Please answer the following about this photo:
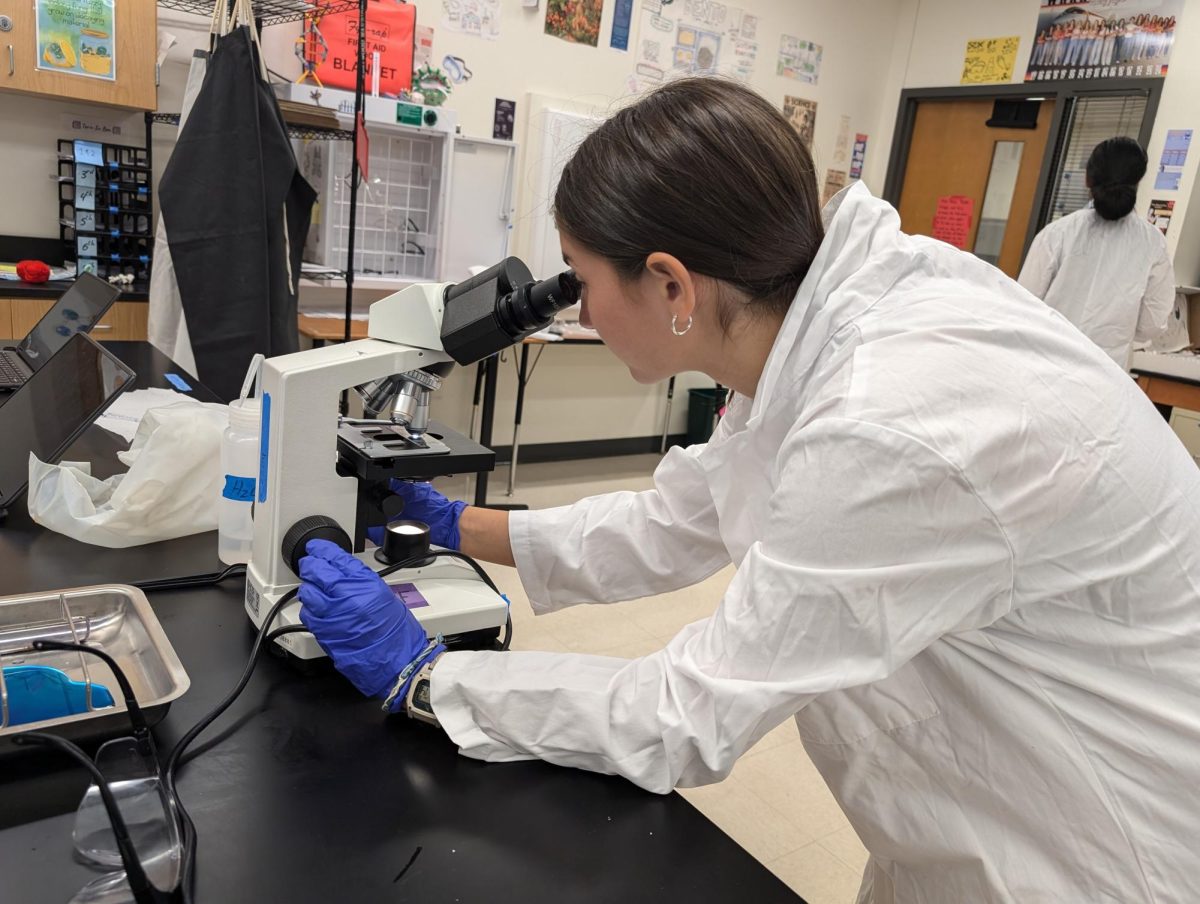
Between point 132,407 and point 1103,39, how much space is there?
15.2 ft

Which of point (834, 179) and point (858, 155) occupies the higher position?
point (858, 155)

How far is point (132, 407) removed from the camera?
5.46ft

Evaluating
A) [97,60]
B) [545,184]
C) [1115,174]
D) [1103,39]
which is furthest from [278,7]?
[1103,39]

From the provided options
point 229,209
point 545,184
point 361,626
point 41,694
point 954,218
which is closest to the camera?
point 41,694

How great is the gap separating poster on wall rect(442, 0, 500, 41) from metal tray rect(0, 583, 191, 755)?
333cm

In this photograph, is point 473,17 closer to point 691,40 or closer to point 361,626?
point 691,40

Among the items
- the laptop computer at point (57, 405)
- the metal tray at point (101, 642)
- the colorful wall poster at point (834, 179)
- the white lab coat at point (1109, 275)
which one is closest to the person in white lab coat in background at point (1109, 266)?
the white lab coat at point (1109, 275)

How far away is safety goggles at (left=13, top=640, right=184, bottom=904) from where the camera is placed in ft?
1.86

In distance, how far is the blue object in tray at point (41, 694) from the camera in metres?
0.68

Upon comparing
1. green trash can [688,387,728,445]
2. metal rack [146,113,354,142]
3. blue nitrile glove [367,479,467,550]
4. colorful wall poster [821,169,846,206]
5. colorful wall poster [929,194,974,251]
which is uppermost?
colorful wall poster [821,169,846,206]

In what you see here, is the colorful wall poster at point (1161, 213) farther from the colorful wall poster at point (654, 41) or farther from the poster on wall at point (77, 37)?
the poster on wall at point (77, 37)

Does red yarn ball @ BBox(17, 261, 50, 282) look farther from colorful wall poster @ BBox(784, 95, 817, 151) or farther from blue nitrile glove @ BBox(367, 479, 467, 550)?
colorful wall poster @ BBox(784, 95, 817, 151)

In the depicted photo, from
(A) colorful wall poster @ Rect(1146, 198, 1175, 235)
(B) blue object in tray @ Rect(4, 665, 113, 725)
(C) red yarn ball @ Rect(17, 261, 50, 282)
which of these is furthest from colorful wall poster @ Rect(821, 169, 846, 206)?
(B) blue object in tray @ Rect(4, 665, 113, 725)

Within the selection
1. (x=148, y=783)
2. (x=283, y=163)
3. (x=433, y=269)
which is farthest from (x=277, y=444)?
(x=433, y=269)
